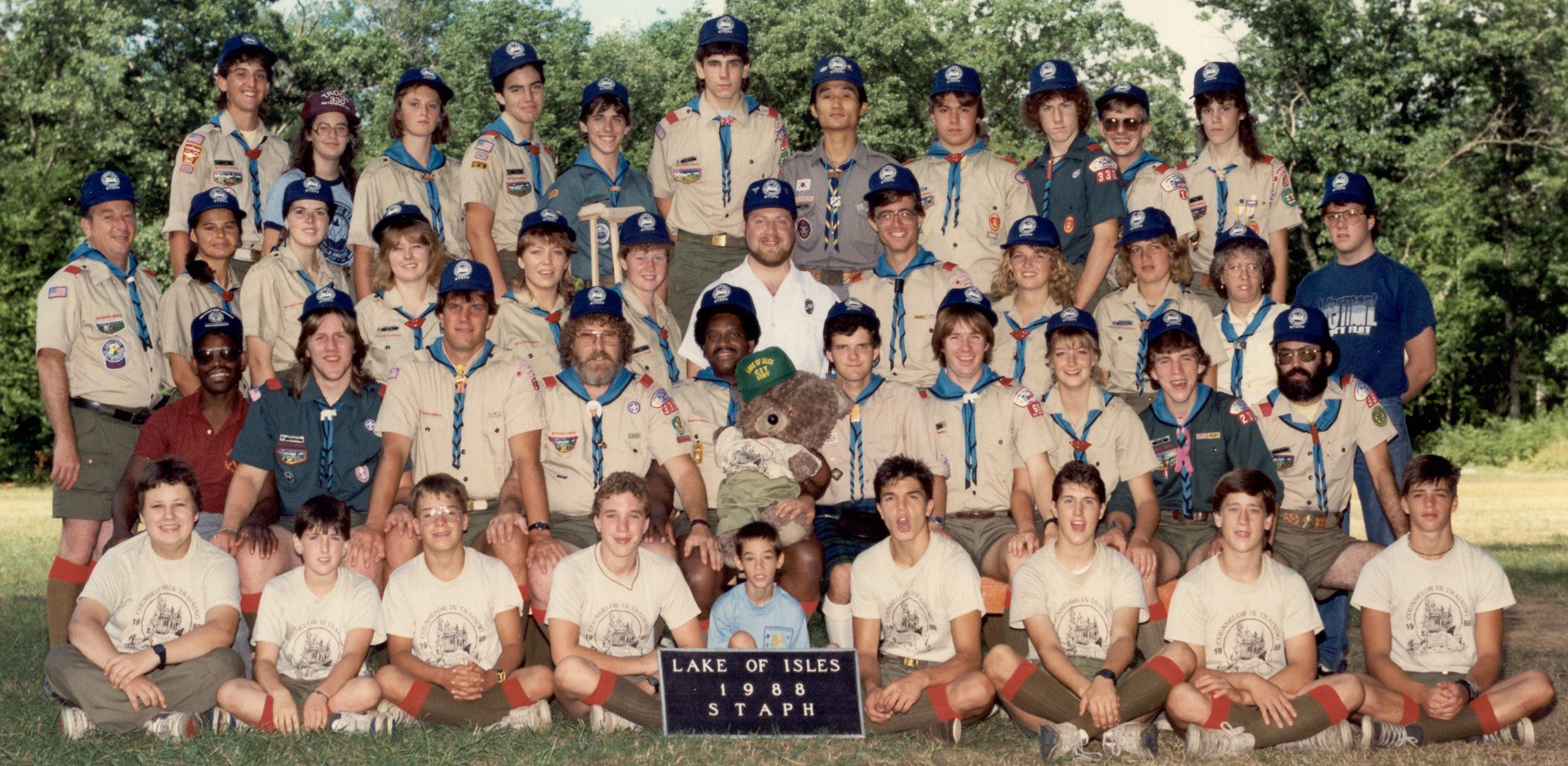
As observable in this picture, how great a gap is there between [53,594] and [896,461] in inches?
195

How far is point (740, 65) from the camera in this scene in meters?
10.5

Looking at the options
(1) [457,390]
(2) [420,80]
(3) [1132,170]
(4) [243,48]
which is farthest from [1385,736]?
(4) [243,48]

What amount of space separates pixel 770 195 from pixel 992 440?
6.95 feet

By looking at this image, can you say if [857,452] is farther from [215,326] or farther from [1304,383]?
[215,326]

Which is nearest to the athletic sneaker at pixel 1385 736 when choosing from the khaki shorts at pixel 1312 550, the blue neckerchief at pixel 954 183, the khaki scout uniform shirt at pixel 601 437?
the khaki shorts at pixel 1312 550

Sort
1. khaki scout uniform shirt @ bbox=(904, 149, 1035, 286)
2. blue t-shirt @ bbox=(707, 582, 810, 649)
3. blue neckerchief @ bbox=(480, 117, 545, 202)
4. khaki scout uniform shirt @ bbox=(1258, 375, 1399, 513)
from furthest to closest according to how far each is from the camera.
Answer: blue neckerchief @ bbox=(480, 117, 545, 202) → khaki scout uniform shirt @ bbox=(904, 149, 1035, 286) → khaki scout uniform shirt @ bbox=(1258, 375, 1399, 513) → blue t-shirt @ bbox=(707, 582, 810, 649)

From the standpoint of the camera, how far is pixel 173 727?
274 inches

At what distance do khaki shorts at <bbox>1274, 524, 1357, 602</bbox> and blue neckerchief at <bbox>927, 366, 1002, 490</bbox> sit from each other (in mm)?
1673

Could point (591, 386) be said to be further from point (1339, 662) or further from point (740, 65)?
point (1339, 662)

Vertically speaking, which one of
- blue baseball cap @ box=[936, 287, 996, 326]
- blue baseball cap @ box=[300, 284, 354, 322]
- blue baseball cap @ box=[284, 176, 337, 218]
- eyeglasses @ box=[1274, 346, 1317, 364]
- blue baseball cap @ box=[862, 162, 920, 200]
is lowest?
eyeglasses @ box=[1274, 346, 1317, 364]

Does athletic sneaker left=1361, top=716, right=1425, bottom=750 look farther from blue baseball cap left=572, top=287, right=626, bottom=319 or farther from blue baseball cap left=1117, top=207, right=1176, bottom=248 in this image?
blue baseball cap left=572, top=287, right=626, bottom=319

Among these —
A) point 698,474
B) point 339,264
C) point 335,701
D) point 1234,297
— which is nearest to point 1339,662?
point 1234,297

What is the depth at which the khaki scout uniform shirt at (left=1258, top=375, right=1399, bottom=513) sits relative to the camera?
27.6 feet

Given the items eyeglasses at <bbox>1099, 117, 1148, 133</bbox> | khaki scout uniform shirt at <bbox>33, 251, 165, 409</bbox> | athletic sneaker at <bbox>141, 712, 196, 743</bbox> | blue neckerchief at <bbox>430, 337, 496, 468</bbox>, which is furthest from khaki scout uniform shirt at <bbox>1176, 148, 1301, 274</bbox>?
khaki scout uniform shirt at <bbox>33, 251, 165, 409</bbox>
